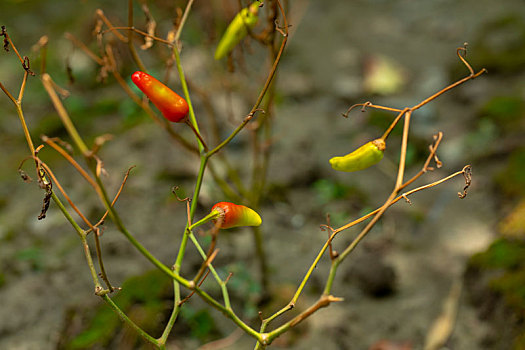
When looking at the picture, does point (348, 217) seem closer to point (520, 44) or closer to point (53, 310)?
point (53, 310)

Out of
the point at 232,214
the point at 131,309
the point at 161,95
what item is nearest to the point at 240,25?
the point at 161,95

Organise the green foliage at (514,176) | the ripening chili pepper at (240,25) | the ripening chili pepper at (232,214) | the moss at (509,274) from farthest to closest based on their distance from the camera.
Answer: the green foliage at (514,176), the moss at (509,274), the ripening chili pepper at (240,25), the ripening chili pepper at (232,214)

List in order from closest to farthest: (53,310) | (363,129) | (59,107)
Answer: (59,107) → (53,310) → (363,129)

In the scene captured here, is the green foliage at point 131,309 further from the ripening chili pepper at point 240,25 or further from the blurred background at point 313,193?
the ripening chili pepper at point 240,25

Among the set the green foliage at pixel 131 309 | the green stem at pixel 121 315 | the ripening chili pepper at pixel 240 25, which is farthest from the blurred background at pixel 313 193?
the green stem at pixel 121 315

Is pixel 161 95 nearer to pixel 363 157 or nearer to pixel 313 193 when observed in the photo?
pixel 363 157

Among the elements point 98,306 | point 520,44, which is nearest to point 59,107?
point 98,306
